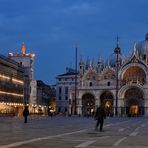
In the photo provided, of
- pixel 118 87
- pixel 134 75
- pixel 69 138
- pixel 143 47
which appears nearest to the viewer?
pixel 69 138

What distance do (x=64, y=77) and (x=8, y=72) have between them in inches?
3150

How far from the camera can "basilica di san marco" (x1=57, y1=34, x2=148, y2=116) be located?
14075 centimetres

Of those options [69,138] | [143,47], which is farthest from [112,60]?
[69,138]

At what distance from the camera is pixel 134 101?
143m

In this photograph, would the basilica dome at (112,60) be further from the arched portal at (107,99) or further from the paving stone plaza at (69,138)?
the paving stone plaza at (69,138)

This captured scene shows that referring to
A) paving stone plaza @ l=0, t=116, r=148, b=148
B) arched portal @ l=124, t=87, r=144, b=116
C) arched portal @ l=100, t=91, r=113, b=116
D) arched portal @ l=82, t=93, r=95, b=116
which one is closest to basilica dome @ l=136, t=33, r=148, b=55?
arched portal @ l=124, t=87, r=144, b=116

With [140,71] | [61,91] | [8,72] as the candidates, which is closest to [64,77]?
[61,91]

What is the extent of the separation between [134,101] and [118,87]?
6.61m

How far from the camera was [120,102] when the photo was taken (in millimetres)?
140875

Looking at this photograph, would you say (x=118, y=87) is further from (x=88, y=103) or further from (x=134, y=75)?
(x=88, y=103)

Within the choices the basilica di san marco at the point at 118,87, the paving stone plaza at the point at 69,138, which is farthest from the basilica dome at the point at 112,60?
the paving stone plaza at the point at 69,138

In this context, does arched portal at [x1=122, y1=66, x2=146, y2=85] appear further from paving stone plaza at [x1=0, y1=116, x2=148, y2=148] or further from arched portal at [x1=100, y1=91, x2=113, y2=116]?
paving stone plaza at [x1=0, y1=116, x2=148, y2=148]

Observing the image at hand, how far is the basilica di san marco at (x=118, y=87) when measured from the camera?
141 metres

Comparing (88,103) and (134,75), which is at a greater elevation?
(134,75)
